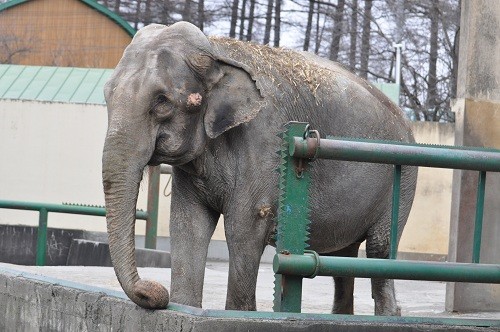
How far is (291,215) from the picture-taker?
5.10m

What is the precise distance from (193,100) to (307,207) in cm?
130

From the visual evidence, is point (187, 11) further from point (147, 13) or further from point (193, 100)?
point (193, 100)

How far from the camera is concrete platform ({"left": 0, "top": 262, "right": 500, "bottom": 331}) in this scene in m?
4.99

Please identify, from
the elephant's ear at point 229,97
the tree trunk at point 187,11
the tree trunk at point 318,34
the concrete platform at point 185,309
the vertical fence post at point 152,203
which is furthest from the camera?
the tree trunk at point 187,11

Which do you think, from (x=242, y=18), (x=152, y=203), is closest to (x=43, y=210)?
(x=152, y=203)

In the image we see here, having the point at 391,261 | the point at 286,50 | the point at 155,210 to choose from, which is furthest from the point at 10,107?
the point at 391,261

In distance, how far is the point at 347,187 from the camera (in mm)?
7098

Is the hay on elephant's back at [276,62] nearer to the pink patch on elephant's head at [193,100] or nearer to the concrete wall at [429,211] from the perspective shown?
the pink patch on elephant's head at [193,100]

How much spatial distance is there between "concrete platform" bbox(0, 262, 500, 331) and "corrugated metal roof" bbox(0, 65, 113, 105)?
11.7 meters

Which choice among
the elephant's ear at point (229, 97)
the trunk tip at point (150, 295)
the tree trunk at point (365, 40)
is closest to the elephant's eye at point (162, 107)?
the elephant's ear at point (229, 97)

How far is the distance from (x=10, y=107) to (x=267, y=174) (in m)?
17.3

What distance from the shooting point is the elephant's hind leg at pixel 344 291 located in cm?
793

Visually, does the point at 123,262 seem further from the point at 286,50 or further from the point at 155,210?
the point at 155,210

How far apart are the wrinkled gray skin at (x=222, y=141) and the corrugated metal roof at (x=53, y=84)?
16.3m
